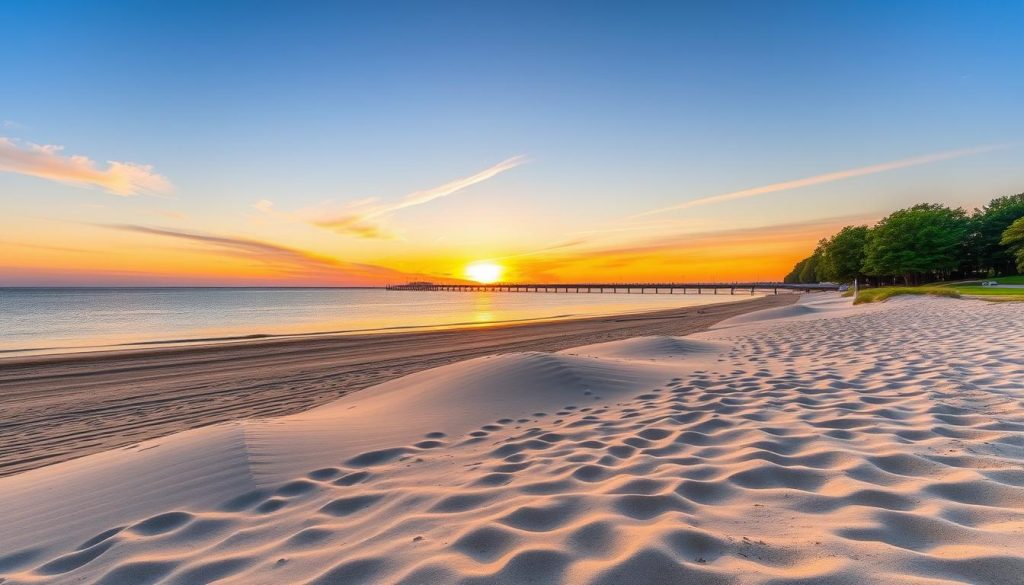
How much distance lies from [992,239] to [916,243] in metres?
16.6

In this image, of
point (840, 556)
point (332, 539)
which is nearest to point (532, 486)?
point (332, 539)

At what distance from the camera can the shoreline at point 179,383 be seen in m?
7.14

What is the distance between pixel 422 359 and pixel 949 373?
40.8ft

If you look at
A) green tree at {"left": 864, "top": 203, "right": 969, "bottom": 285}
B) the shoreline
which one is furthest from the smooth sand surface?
green tree at {"left": 864, "top": 203, "right": 969, "bottom": 285}

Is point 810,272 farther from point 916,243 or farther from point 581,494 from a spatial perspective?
point 581,494

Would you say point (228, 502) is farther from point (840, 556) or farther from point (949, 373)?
point (949, 373)

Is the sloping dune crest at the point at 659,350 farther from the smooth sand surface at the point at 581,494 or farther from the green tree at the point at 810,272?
the green tree at the point at 810,272

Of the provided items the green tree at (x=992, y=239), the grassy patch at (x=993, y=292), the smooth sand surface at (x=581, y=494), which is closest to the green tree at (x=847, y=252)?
the green tree at (x=992, y=239)

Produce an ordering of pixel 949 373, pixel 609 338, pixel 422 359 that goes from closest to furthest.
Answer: pixel 949 373 < pixel 422 359 < pixel 609 338

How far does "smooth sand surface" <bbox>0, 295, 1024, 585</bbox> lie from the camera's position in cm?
221

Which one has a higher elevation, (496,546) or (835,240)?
(835,240)

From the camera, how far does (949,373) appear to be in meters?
6.09

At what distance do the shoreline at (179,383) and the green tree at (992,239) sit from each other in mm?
78159

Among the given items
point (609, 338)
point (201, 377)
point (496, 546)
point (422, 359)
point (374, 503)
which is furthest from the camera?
point (609, 338)
